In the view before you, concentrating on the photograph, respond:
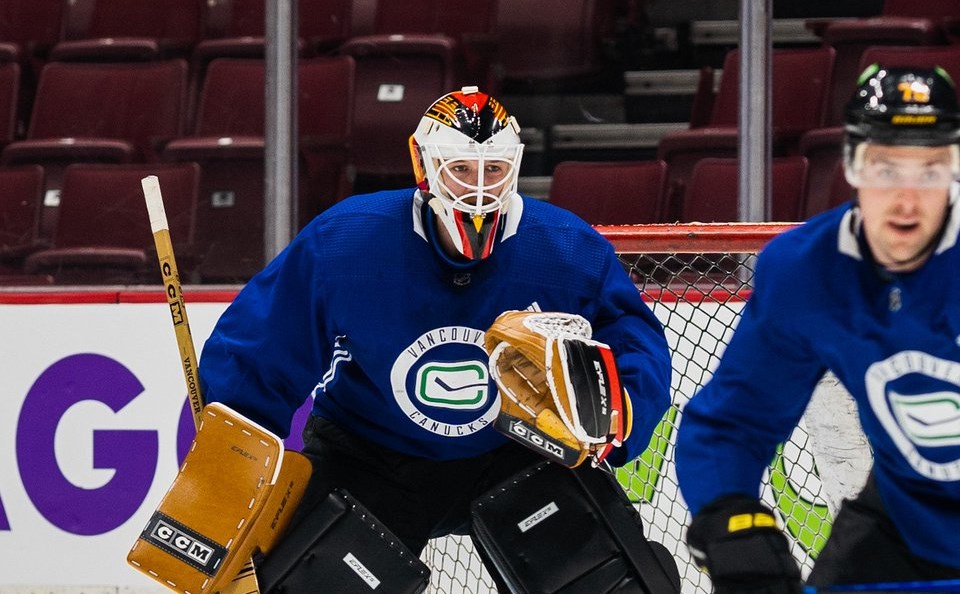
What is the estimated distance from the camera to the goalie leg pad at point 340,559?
7.68 ft

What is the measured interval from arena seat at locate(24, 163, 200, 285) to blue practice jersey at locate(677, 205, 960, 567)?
1.87 m

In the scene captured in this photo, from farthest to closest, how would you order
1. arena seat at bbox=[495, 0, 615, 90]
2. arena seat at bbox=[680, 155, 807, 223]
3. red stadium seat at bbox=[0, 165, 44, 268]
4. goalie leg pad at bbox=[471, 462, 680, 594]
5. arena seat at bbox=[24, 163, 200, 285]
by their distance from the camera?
1. arena seat at bbox=[495, 0, 615, 90]
2. red stadium seat at bbox=[0, 165, 44, 268]
3. arena seat at bbox=[24, 163, 200, 285]
4. arena seat at bbox=[680, 155, 807, 223]
5. goalie leg pad at bbox=[471, 462, 680, 594]

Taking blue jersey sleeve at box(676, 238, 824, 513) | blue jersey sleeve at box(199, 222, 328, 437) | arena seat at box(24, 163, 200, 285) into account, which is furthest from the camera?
arena seat at box(24, 163, 200, 285)

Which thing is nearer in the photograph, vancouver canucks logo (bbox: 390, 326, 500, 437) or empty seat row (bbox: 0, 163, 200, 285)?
vancouver canucks logo (bbox: 390, 326, 500, 437)

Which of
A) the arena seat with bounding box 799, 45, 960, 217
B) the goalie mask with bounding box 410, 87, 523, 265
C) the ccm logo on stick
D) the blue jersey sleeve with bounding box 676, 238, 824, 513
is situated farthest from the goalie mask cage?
the blue jersey sleeve with bounding box 676, 238, 824, 513

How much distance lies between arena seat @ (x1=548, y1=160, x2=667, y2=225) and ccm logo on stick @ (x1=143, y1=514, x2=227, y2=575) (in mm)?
1370

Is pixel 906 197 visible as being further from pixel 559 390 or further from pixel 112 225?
pixel 112 225

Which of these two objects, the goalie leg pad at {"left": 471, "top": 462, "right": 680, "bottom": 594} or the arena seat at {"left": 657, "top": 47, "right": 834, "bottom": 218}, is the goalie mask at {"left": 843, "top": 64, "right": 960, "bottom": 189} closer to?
the goalie leg pad at {"left": 471, "top": 462, "right": 680, "bottom": 594}

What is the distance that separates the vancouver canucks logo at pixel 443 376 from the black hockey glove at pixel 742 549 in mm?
675

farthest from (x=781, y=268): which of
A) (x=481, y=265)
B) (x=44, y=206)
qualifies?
(x=44, y=206)

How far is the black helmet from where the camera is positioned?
1623 mm

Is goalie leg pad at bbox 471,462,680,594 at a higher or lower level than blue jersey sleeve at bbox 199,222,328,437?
lower

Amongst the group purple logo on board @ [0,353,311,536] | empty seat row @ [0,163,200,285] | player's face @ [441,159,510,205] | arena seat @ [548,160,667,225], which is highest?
player's face @ [441,159,510,205]

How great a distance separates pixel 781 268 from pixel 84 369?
2030 millimetres
